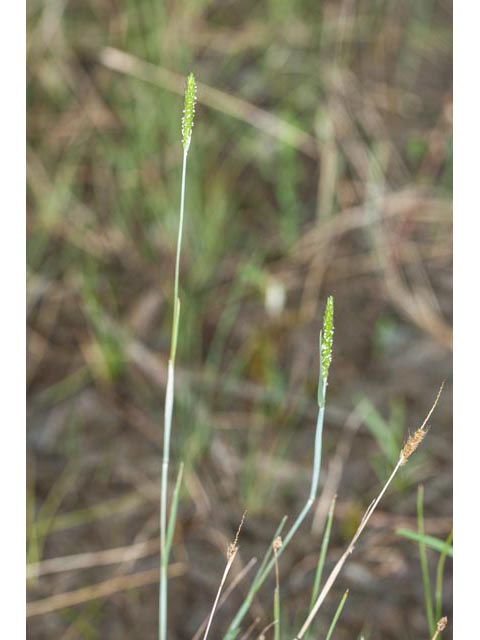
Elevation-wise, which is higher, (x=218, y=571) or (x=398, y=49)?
(x=398, y=49)

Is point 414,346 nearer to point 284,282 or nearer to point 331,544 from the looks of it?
point 284,282

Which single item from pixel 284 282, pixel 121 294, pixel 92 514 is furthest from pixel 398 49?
pixel 92 514

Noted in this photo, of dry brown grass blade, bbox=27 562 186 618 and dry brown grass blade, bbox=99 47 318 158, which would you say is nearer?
dry brown grass blade, bbox=27 562 186 618

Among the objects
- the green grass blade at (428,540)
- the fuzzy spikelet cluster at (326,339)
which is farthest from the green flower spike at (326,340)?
the green grass blade at (428,540)

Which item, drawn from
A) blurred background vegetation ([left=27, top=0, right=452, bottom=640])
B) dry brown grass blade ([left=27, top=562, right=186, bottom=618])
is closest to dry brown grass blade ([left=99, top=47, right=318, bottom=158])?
blurred background vegetation ([left=27, top=0, right=452, bottom=640])

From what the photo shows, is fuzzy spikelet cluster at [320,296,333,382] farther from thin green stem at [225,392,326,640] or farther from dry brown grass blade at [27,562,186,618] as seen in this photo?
dry brown grass blade at [27,562,186,618]

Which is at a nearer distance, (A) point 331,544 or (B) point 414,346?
(A) point 331,544

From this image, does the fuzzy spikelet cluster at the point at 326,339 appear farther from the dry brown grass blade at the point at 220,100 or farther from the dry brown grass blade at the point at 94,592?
the dry brown grass blade at the point at 220,100
